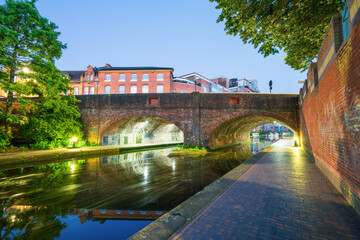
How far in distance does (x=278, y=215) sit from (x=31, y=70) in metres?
16.6

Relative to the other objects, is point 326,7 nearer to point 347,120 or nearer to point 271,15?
point 271,15

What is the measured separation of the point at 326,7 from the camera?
561 cm

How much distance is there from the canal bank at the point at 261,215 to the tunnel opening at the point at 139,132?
15.9 metres

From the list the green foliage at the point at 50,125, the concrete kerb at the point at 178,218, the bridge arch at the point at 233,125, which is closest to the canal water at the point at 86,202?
the concrete kerb at the point at 178,218

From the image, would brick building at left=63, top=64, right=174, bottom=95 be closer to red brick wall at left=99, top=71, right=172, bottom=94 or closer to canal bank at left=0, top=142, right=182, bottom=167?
red brick wall at left=99, top=71, right=172, bottom=94

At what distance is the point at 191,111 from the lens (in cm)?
1623

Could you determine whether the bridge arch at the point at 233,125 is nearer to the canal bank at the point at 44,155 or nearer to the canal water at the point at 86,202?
the canal bank at the point at 44,155

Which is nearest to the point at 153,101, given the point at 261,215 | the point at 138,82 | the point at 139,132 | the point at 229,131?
the point at 139,132

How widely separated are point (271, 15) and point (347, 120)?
391cm

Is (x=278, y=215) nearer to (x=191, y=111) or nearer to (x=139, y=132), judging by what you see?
(x=191, y=111)

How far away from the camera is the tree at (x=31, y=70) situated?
1136 cm

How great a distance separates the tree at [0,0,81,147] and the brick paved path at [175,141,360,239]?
44.5ft

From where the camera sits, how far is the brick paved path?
93.4 inches

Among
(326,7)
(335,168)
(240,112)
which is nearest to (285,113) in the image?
(240,112)
